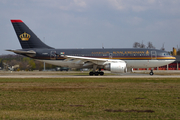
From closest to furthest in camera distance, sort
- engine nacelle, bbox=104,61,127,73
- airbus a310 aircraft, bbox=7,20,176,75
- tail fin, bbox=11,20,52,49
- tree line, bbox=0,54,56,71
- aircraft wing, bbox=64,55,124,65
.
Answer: engine nacelle, bbox=104,61,127,73 < aircraft wing, bbox=64,55,124,65 < airbus a310 aircraft, bbox=7,20,176,75 < tail fin, bbox=11,20,52,49 < tree line, bbox=0,54,56,71

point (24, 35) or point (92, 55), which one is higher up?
point (24, 35)

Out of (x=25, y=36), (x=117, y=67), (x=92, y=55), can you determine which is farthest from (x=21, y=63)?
(x=117, y=67)

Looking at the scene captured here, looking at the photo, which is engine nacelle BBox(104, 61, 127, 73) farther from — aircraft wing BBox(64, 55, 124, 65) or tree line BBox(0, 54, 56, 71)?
tree line BBox(0, 54, 56, 71)

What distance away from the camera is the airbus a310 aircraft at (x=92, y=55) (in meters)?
30.4

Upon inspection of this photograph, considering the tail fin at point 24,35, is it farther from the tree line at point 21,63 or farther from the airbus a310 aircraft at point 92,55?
the tree line at point 21,63

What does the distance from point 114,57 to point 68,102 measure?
2094 cm

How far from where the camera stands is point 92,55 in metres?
31.7

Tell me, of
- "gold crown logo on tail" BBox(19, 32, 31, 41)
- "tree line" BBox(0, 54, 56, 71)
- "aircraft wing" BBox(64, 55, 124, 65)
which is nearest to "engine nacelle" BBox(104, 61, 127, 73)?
"aircraft wing" BBox(64, 55, 124, 65)

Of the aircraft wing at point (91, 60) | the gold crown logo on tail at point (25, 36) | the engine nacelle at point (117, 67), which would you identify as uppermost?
the gold crown logo on tail at point (25, 36)

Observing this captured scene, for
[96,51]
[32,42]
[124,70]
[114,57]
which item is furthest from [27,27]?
[124,70]

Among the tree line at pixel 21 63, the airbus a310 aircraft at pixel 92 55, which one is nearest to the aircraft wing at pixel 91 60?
the airbus a310 aircraft at pixel 92 55

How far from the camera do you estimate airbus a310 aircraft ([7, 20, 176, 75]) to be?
99.8 ft

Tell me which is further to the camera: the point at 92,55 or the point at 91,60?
the point at 92,55

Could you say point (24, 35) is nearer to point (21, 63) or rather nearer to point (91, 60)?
point (91, 60)
